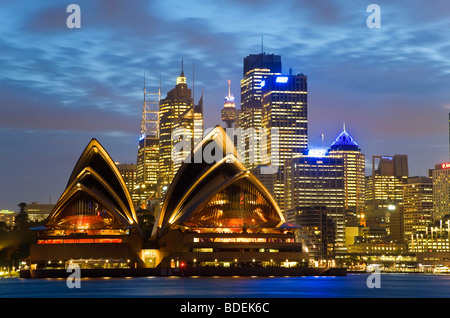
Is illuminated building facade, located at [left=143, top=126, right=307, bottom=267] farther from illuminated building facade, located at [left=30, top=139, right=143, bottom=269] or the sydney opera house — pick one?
illuminated building facade, located at [left=30, top=139, right=143, bottom=269]

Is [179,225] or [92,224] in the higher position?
[92,224]

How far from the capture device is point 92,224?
6142 inches

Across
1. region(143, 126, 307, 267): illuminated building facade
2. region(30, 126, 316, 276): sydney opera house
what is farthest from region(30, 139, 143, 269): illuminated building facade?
region(143, 126, 307, 267): illuminated building facade

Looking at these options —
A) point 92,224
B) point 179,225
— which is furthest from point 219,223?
point 92,224

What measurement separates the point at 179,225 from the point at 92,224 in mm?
15639

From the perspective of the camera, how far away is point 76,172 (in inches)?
6038

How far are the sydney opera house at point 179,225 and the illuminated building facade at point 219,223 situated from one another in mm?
173

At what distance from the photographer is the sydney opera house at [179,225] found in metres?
152

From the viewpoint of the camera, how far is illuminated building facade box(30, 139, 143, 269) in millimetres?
150875

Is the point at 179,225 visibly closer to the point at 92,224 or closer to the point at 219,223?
the point at 219,223

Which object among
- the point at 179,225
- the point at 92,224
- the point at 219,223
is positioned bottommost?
the point at 179,225

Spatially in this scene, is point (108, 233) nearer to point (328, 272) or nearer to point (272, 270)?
point (272, 270)
